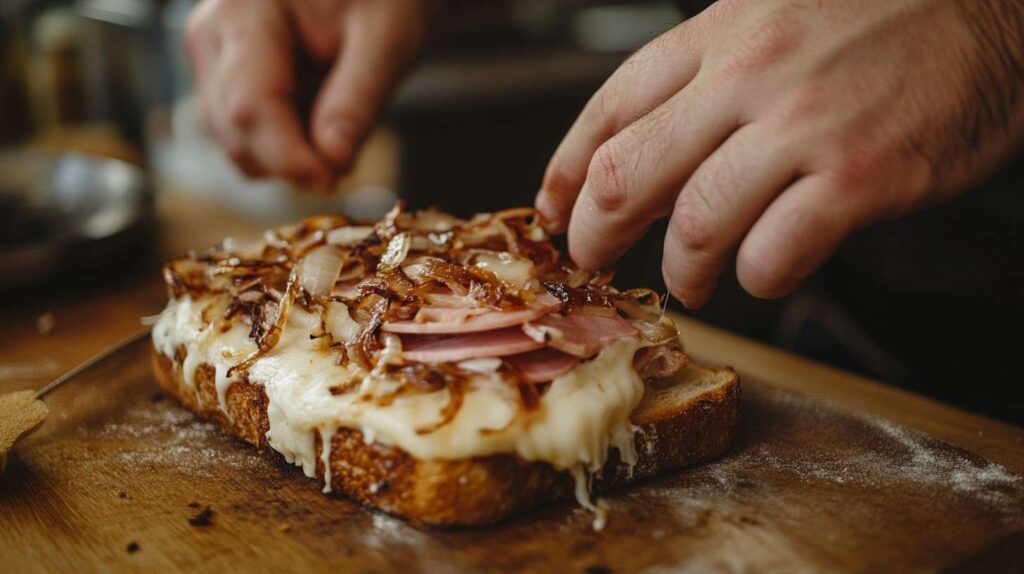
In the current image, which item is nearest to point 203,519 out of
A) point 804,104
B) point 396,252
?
point 396,252

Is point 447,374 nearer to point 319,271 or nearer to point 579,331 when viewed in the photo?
point 579,331

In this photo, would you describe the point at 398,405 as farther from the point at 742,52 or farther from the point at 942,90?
the point at 942,90

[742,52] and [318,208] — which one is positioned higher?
[742,52]

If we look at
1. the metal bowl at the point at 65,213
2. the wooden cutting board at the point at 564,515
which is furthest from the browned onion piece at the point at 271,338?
the metal bowl at the point at 65,213

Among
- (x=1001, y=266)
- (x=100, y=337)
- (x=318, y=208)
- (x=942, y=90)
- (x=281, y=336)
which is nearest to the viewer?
(x=942, y=90)

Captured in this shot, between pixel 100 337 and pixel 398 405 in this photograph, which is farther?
pixel 100 337

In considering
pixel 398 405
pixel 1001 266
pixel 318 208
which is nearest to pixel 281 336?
pixel 398 405

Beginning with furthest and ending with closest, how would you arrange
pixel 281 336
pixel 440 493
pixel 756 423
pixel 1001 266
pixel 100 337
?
pixel 100 337 → pixel 1001 266 → pixel 756 423 → pixel 281 336 → pixel 440 493
